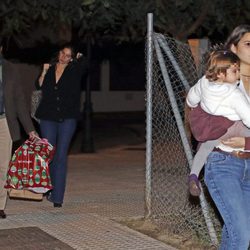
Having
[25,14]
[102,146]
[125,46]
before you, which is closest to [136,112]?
[125,46]

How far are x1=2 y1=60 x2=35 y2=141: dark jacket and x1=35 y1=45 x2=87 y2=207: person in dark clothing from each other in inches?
24.9

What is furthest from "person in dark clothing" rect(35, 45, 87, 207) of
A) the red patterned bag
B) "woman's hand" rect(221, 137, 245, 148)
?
"woman's hand" rect(221, 137, 245, 148)

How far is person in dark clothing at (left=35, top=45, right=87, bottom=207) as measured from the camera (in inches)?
302

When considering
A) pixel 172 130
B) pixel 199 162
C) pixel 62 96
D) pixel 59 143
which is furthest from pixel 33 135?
pixel 199 162

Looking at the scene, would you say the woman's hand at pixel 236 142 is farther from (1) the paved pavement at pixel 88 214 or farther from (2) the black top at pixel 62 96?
(2) the black top at pixel 62 96

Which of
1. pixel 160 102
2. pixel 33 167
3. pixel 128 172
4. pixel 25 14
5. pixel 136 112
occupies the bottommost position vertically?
pixel 136 112

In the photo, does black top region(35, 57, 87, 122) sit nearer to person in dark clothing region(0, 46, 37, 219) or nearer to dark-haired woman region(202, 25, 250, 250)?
person in dark clothing region(0, 46, 37, 219)

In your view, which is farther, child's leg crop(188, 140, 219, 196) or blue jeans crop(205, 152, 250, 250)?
child's leg crop(188, 140, 219, 196)

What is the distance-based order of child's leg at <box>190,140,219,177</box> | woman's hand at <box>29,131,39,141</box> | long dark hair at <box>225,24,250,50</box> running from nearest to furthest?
child's leg at <box>190,140,219,177</box>
long dark hair at <box>225,24,250,50</box>
woman's hand at <box>29,131,39,141</box>

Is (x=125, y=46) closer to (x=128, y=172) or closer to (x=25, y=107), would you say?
(x=128, y=172)

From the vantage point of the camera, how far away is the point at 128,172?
11.3 meters

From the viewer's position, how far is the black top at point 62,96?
764cm

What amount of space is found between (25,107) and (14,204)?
153 cm

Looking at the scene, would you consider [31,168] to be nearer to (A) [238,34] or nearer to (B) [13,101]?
(B) [13,101]
